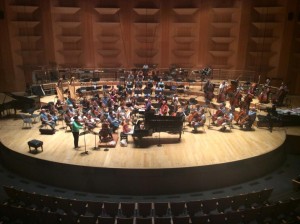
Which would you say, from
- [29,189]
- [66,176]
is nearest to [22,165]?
[29,189]

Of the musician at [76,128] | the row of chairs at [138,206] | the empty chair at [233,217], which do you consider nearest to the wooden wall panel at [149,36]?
the musician at [76,128]

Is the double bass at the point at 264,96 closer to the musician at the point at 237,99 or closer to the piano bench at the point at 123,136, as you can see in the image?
the musician at the point at 237,99

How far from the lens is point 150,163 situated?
10234 mm

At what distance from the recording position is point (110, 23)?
67.4ft

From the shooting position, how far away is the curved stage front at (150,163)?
32.7ft

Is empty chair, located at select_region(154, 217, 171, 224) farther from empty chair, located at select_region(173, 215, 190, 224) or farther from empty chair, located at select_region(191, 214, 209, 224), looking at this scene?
empty chair, located at select_region(191, 214, 209, 224)

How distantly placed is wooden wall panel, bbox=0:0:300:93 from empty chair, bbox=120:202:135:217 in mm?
14213

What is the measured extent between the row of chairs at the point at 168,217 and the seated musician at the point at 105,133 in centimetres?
415

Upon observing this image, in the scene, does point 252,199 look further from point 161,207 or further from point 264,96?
point 264,96

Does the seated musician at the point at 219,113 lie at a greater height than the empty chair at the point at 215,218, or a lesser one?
greater

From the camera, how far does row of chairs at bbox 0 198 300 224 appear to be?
7324 millimetres

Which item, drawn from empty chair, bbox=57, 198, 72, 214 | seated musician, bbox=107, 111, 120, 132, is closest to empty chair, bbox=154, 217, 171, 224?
empty chair, bbox=57, 198, 72, 214

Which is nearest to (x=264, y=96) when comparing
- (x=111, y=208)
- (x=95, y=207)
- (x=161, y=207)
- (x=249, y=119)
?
(x=249, y=119)

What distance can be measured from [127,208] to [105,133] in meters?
4.08
